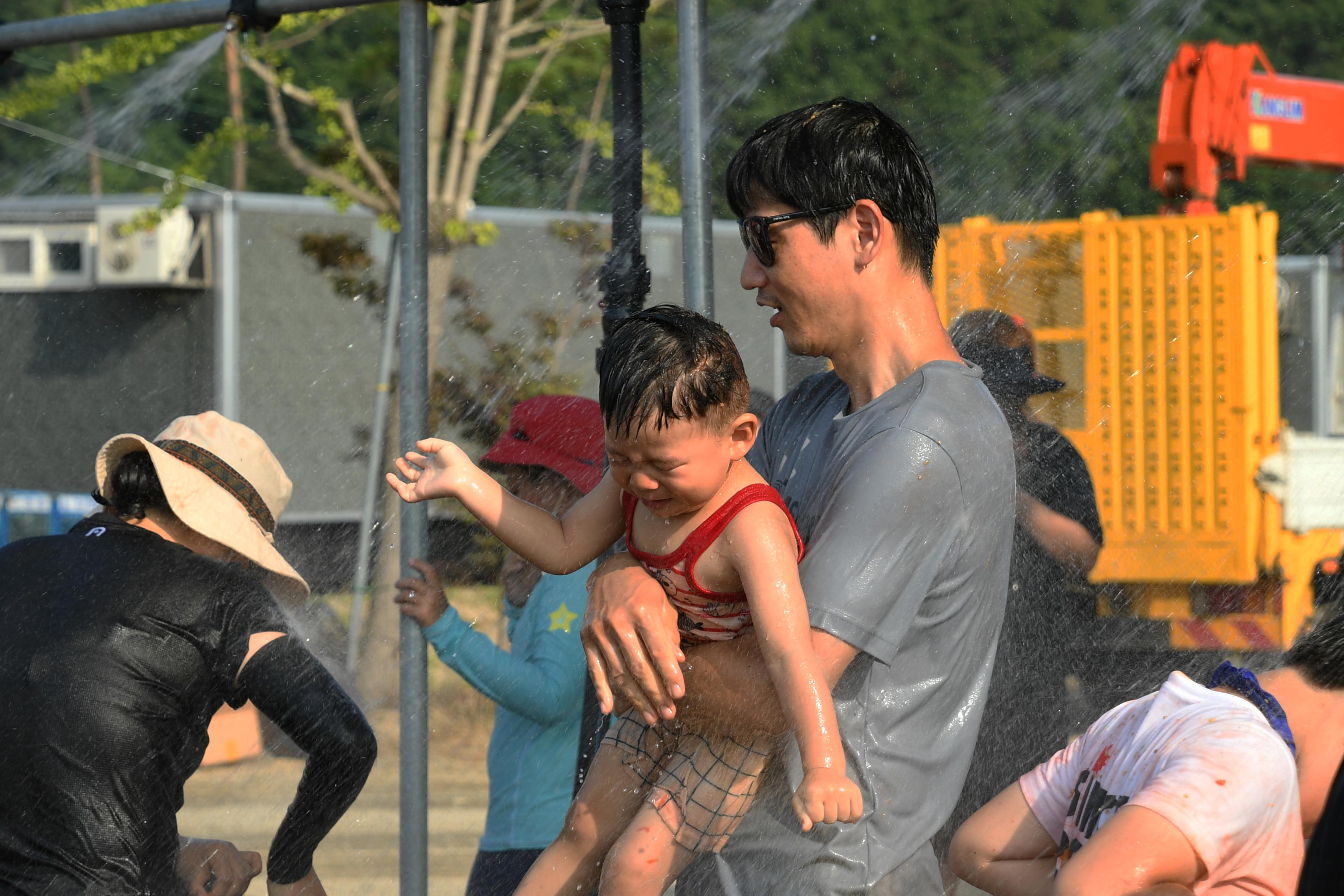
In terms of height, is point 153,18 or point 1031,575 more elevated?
point 153,18

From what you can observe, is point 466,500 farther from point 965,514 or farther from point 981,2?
point 981,2

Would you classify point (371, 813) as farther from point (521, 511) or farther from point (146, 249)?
point (146, 249)

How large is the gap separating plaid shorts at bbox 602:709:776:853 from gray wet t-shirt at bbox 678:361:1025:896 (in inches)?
0.9

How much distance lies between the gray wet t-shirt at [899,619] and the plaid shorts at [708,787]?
0.02 meters

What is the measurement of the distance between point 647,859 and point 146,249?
29.9 feet

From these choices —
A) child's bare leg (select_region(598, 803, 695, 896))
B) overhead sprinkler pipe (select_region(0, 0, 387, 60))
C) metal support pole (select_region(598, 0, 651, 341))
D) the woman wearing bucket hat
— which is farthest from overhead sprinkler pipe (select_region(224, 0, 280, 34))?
child's bare leg (select_region(598, 803, 695, 896))

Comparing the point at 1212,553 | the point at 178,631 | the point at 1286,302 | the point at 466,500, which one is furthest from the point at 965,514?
the point at 1286,302

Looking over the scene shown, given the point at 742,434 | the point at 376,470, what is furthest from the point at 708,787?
the point at 376,470

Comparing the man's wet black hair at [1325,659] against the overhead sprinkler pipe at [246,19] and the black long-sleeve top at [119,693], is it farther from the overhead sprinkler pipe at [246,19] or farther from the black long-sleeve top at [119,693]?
the overhead sprinkler pipe at [246,19]

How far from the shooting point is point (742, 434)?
1.94 meters

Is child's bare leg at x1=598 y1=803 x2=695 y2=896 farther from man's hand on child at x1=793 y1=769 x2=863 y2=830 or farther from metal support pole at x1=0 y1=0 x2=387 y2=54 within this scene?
metal support pole at x1=0 y1=0 x2=387 y2=54

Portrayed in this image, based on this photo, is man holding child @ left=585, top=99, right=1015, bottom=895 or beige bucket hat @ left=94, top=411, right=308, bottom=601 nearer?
man holding child @ left=585, top=99, right=1015, bottom=895

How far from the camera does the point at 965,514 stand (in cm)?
184

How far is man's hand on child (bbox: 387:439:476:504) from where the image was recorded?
81.5 inches
